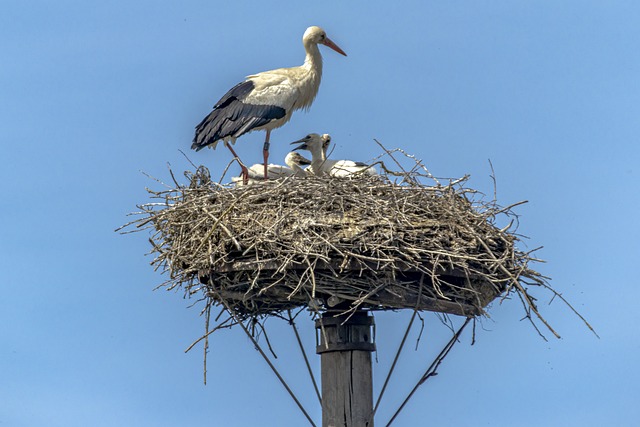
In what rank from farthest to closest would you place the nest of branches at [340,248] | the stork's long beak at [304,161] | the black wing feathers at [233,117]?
the stork's long beak at [304,161] → the black wing feathers at [233,117] → the nest of branches at [340,248]

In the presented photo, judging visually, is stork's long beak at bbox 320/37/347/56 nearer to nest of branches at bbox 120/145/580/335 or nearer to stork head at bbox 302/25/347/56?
stork head at bbox 302/25/347/56

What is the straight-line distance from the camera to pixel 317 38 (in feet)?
37.2

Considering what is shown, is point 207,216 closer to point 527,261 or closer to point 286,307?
point 286,307

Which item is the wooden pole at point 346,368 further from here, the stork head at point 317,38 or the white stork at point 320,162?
the stork head at point 317,38

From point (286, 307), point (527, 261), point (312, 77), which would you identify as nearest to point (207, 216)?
point (286, 307)

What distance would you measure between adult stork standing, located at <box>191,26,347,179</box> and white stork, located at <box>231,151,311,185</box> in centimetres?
11

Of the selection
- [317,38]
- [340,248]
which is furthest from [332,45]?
[340,248]

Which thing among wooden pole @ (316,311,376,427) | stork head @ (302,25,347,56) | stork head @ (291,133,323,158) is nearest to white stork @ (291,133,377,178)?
stork head @ (291,133,323,158)

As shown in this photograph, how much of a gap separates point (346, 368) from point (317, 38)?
4360mm

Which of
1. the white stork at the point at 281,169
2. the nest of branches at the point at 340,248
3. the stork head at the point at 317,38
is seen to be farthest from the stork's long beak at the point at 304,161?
the nest of branches at the point at 340,248

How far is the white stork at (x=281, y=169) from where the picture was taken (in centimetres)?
1071

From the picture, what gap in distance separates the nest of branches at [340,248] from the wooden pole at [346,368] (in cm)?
11

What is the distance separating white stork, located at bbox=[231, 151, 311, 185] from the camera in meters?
10.7

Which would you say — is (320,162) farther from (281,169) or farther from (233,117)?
(233,117)
